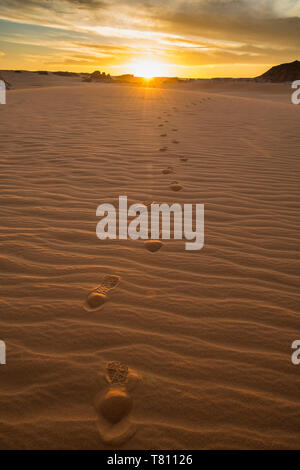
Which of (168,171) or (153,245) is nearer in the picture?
(153,245)

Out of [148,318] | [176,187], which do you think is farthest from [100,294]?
[176,187]

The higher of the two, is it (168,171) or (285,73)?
(285,73)

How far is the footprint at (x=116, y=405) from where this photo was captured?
126 cm

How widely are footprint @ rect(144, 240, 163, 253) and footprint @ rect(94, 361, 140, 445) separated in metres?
1.16

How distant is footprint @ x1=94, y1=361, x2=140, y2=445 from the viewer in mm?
1262

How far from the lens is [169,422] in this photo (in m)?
1.31

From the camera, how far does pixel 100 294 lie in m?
2.02

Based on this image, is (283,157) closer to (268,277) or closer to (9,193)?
(268,277)

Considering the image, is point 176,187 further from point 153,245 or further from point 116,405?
point 116,405

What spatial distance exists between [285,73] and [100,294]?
81785 millimetres

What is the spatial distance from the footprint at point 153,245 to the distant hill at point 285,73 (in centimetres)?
7399

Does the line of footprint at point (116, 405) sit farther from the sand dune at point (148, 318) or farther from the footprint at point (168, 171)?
the footprint at point (168, 171)

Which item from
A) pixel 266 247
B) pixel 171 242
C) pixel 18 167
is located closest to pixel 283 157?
pixel 266 247

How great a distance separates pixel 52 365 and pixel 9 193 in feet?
8.52
